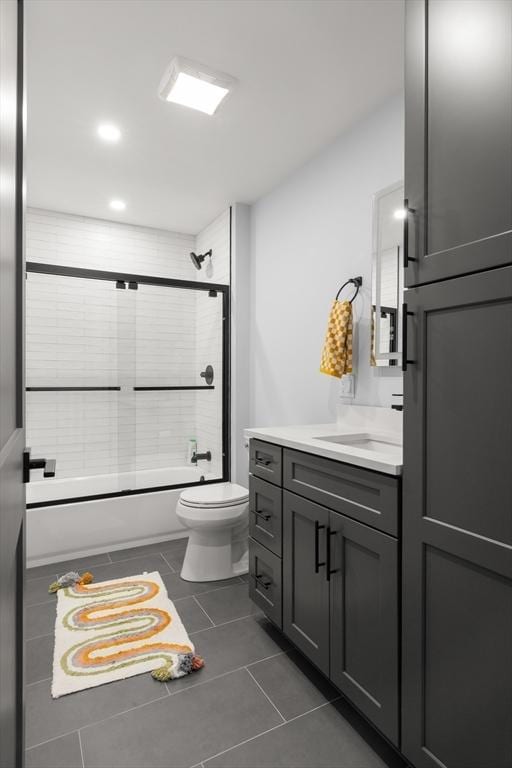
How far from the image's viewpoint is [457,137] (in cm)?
114

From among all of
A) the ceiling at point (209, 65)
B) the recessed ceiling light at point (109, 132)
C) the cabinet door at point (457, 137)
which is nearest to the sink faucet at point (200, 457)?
the ceiling at point (209, 65)

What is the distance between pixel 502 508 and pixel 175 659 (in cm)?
152

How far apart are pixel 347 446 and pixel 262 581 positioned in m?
0.83

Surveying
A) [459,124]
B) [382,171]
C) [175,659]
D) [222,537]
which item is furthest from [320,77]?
[175,659]

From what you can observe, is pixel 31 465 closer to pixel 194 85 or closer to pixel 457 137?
pixel 457 137

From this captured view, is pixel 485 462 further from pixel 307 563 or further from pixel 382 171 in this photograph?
pixel 382 171

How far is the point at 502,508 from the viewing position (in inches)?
40.7

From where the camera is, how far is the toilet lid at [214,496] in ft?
8.62

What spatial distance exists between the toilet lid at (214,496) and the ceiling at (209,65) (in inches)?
83.4

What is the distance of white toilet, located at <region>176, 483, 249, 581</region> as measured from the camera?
261 cm

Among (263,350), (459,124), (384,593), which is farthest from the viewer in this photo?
(263,350)

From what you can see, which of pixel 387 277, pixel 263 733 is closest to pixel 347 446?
pixel 387 277

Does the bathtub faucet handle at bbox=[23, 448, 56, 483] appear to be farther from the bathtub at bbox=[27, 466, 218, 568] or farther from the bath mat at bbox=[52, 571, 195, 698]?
the bathtub at bbox=[27, 466, 218, 568]

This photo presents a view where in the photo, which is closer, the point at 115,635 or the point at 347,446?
the point at 347,446
